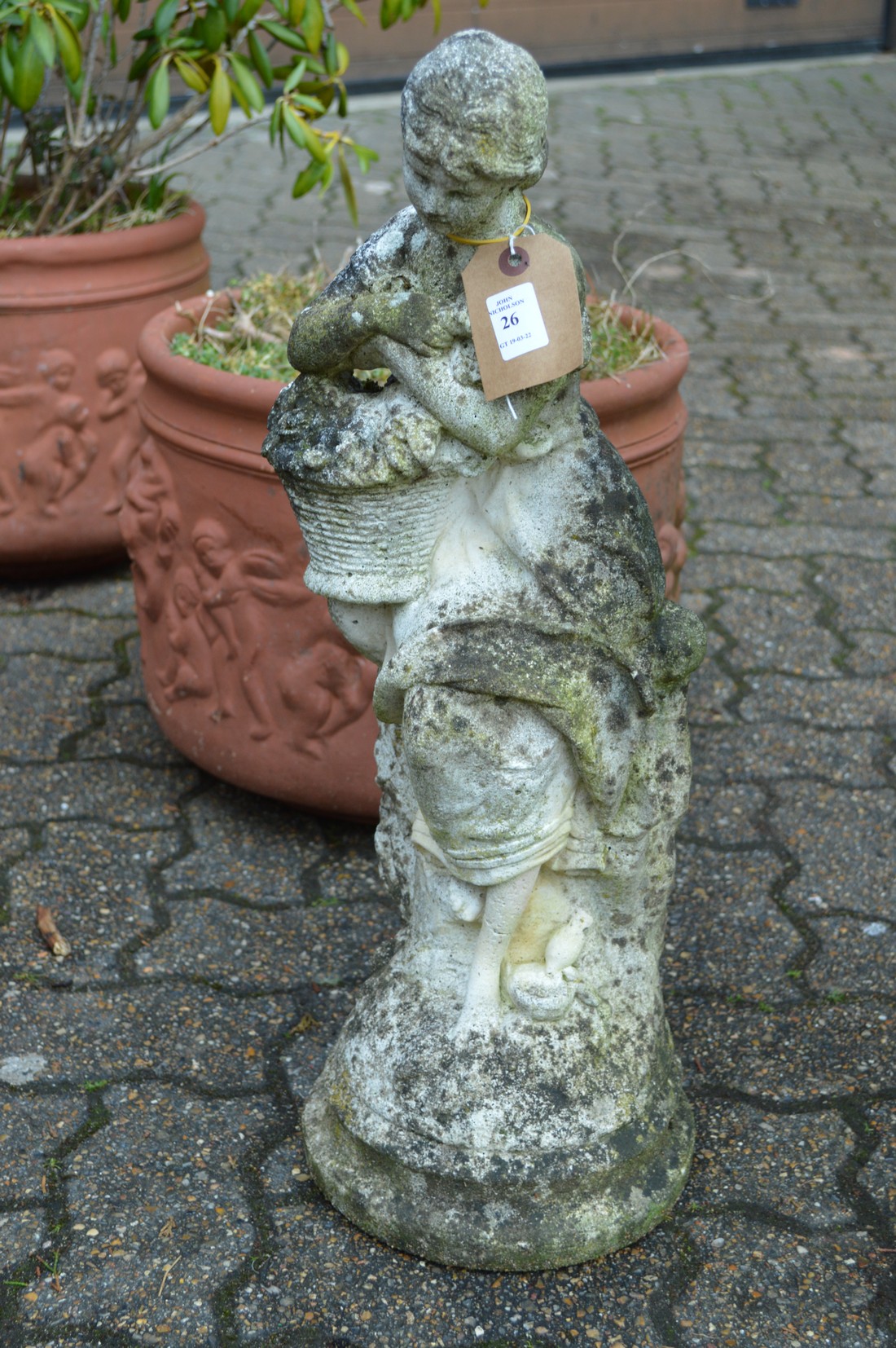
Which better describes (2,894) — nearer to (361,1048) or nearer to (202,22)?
(361,1048)

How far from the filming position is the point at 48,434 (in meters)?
3.44

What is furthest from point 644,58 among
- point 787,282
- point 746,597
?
point 746,597

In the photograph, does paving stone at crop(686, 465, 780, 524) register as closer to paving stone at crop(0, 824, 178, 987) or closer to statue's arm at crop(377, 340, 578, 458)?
paving stone at crop(0, 824, 178, 987)

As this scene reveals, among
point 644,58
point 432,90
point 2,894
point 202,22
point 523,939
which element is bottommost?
point 644,58

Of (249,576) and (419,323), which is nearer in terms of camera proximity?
(419,323)

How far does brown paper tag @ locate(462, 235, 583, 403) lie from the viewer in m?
1.56

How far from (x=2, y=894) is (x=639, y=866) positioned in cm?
124

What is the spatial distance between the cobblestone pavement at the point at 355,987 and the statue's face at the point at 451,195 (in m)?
1.24

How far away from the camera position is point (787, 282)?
Result: 596 cm

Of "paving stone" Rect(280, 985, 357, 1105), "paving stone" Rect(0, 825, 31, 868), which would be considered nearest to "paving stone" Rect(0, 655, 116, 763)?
"paving stone" Rect(0, 825, 31, 868)

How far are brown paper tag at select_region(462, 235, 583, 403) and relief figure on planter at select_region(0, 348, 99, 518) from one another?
6.66ft

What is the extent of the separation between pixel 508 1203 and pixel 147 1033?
715mm

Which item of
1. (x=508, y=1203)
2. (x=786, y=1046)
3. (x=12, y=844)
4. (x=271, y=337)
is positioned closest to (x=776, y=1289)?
(x=508, y=1203)

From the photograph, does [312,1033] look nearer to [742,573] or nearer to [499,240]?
[499,240]
